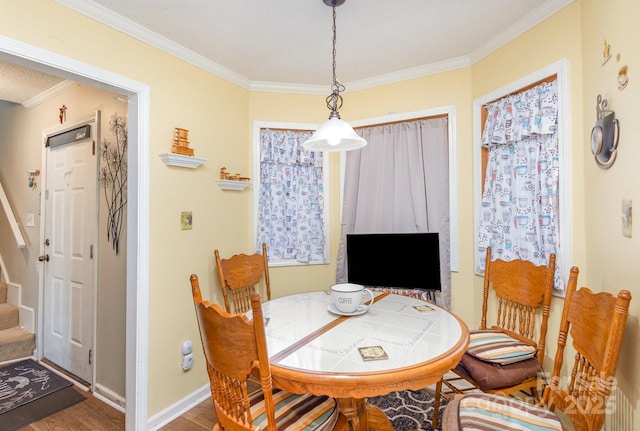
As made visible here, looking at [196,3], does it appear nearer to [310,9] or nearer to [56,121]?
[310,9]

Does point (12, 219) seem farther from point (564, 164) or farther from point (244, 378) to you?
point (564, 164)

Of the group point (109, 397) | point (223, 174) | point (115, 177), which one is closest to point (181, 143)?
point (223, 174)

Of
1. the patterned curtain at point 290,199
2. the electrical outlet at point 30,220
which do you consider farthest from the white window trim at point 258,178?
the electrical outlet at point 30,220

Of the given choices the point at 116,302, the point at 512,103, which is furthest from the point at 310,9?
the point at 116,302

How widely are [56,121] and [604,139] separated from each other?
4151 mm

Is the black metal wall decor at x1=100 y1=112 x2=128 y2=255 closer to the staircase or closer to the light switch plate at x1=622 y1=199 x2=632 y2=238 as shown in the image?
the staircase

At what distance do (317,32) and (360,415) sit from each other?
2281mm

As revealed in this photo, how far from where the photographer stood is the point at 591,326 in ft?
4.20

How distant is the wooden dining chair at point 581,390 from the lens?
3.62ft

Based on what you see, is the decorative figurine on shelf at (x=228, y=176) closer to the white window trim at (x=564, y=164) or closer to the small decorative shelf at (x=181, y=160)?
the small decorative shelf at (x=181, y=160)

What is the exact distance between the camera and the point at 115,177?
7.82 feet

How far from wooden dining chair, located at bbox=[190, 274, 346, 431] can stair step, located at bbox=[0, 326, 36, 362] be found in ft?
10.4

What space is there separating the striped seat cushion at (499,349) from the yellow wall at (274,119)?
299mm

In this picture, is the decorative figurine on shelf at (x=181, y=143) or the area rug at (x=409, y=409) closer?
the area rug at (x=409, y=409)
